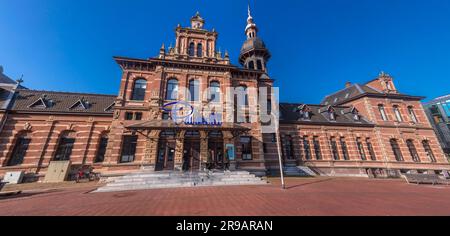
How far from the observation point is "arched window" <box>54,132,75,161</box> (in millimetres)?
17219

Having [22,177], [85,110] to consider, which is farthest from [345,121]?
[22,177]

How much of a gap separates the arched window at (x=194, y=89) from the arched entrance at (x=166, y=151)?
4.88 meters

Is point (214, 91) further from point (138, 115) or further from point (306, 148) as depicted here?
point (306, 148)

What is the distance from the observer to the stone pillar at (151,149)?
49.2 feet

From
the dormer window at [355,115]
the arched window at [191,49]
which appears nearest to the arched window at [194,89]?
the arched window at [191,49]

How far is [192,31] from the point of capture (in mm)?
20406

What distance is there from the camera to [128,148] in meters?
15.8

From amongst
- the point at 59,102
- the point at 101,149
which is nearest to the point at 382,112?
the point at 101,149

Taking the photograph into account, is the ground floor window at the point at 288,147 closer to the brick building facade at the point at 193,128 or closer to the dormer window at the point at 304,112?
the brick building facade at the point at 193,128

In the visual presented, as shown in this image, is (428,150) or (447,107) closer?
(428,150)

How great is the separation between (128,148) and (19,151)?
1207cm

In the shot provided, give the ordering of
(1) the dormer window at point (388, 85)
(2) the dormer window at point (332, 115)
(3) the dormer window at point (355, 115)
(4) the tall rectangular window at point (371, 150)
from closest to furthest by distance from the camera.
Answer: (4) the tall rectangular window at point (371, 150) < (2) the dormer window at point (332, 115) < (3) the dormer window at point (355, 115) < (1) the dormer window at point (388, 85)
